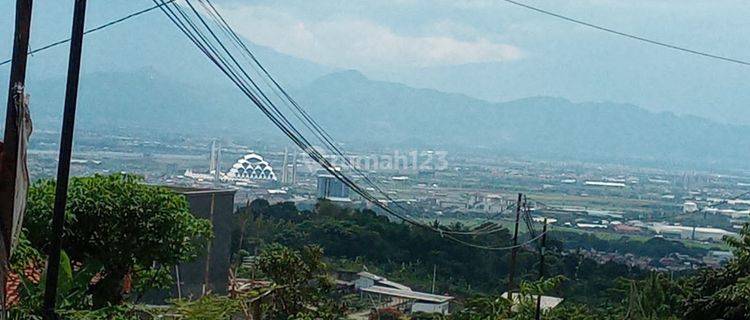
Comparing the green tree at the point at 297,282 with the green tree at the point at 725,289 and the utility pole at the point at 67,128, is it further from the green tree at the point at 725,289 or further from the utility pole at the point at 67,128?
the green tree at the point at 725,289

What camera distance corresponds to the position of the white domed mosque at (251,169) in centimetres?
1494

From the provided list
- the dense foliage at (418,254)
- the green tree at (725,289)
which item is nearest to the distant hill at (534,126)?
the dense foliage at (418,254)

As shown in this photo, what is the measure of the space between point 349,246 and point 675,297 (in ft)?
14.4

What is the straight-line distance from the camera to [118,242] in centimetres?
592

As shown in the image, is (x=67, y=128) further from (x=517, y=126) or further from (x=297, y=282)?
(x=517, y=126)

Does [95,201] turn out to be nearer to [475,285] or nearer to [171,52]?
[475,285]

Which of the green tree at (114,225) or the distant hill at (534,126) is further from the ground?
the distant hill at (534,126)

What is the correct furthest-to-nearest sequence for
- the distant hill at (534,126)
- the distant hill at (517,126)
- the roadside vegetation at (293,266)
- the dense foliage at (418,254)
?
the distant hill at (534,126), the distant hill at (517,126), the dense foliage at (418,254), the roadside vegetation at (293,266)

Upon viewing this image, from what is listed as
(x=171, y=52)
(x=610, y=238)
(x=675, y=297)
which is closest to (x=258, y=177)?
(x=171, y=52)

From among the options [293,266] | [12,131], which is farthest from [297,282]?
[12,131]

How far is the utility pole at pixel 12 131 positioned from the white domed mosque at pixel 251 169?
10938 millimetres

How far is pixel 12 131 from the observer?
3.58 meters

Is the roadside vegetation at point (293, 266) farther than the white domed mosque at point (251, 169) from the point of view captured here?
No

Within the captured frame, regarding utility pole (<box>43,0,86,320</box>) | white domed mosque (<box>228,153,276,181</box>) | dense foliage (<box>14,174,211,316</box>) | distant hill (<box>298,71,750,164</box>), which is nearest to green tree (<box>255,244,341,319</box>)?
dense foliage (<box>14,174,211,316</box>)
